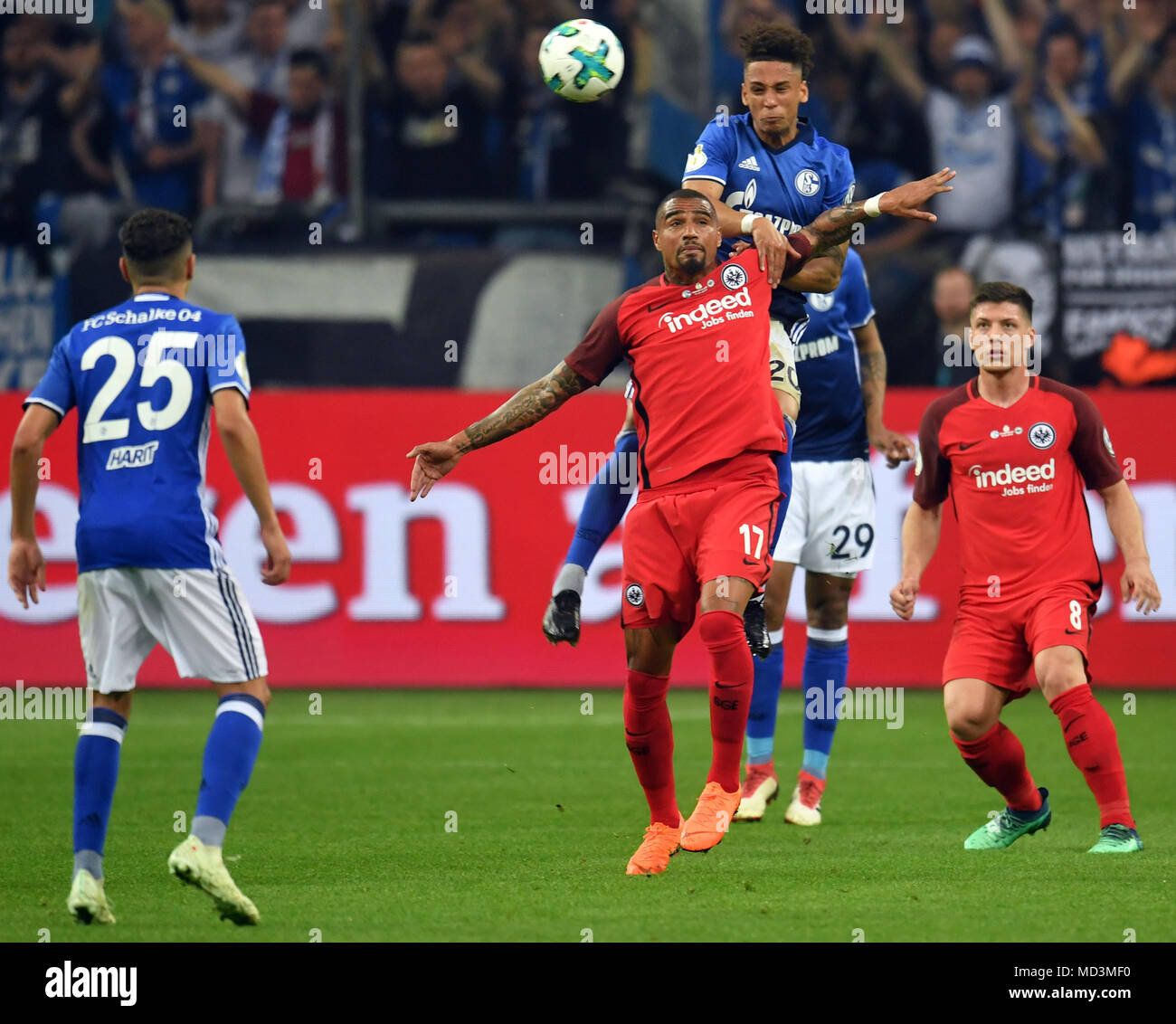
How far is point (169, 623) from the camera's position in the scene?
5270 millimetres

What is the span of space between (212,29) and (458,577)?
6847 mm

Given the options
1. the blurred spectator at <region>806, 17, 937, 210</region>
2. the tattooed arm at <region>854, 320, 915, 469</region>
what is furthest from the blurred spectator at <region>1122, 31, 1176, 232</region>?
the tattooed arm at <region>854, 320, 915, 469</region>

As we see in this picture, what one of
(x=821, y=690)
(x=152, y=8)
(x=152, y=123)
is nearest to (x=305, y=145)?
(x=152, y=123)

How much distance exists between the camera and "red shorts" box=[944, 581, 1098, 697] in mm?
6336

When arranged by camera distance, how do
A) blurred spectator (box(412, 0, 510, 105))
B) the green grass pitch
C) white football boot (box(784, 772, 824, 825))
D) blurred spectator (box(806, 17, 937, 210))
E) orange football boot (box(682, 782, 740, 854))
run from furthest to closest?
blurred spectator (box(412, 0, 510, 105))
blurred spectator (box(806, 17, 937, 210))
white football boot (box(784, 772, 824, 825))
orange football boot (box(682, 782, 740, 854))
the green grass pitch

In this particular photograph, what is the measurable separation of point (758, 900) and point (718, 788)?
0.65m

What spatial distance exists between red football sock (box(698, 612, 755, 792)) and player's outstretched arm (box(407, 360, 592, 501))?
90 cm

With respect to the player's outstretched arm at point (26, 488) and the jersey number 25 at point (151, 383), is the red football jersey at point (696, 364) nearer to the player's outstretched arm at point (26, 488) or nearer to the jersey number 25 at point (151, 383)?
the jersey number 25 at point (151, 383)

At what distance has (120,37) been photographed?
16203mm

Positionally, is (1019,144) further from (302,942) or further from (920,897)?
(302,942)

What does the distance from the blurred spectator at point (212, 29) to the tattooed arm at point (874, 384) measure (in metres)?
9.68

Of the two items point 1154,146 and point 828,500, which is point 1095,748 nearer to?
point 828,500

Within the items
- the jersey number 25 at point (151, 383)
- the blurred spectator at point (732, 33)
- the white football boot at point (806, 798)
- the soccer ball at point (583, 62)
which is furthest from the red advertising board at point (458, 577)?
the jersey number 25 at point (151, 383)

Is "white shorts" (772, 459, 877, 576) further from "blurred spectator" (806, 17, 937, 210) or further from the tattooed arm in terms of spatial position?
"blurred spectator" (806, 17, 937, 210)
